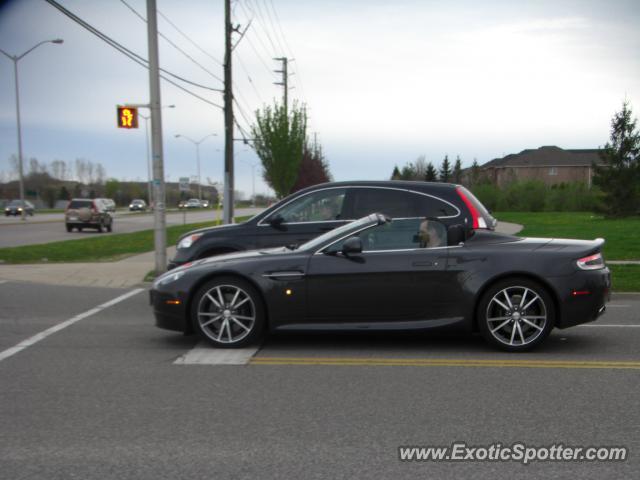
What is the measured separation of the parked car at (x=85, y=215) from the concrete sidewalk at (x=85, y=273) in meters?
19.5

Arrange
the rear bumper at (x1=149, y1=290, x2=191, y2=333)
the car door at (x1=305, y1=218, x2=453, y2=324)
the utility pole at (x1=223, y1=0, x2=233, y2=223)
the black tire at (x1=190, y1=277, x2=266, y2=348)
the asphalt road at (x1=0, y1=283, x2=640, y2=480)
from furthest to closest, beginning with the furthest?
the utility pole at (x1=223, y1=0, x2=233, y2=223), the rear bumper at (x1=149, y1=290, x2=191, y2=333), the black tire at (x1=190, y1=277, x2=266, y2=348), the car door at (x1=305, y1=218, x2=453, y2=324), the asphalt road at (x1=0, y1=283, x2=640, y2=480)

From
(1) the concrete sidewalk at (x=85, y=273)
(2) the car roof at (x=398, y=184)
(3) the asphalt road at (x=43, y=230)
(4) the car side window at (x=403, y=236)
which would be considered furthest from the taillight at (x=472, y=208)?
(3) the asphalt road at (x=43, y=230)

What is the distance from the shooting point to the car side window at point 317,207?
9.18 metres

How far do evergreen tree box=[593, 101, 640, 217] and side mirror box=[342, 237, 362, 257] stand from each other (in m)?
44.0

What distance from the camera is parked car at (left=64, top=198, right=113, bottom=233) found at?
113 ft

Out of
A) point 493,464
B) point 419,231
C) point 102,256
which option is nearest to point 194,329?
point 419,231

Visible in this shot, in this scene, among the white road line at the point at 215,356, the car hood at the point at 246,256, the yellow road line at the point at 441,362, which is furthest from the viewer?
the car hood at the point at 246,256

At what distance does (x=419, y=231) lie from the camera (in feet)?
22.2

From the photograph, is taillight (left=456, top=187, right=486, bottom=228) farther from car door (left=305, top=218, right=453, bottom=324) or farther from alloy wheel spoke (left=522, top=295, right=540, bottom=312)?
alloy wheel spoke (left=522, top=295, right=540, bottom=312)

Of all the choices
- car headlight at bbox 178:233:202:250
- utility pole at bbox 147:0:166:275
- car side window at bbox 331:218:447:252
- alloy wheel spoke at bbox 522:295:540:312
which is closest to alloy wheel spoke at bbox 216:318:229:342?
car side window at bbox 331:218:447:252

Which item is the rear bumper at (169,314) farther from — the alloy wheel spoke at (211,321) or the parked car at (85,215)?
the parked car at (85,215)

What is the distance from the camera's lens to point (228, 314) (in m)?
6.68

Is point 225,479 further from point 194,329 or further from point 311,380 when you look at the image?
point 194,329

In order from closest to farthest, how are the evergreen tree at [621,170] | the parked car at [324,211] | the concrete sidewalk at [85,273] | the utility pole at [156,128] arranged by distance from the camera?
the parked car at [324,211] → the concrete sidewalk at [85,273] → the utility pole at [156,128] → the evergreen tree at [621,170]
